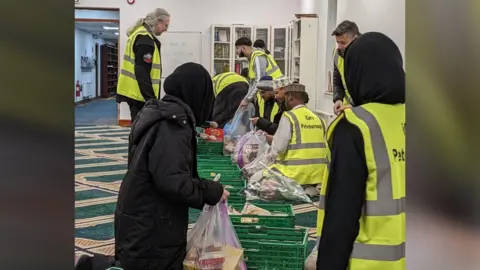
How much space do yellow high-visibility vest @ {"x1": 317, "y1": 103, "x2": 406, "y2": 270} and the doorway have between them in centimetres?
1067

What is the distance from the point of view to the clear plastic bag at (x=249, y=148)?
202 inches

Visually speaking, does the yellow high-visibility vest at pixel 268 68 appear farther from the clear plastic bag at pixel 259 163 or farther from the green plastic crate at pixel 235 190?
the green plastic crate at pixel 235 190

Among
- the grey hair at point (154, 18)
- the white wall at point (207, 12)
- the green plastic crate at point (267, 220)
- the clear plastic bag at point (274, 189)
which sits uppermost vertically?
the white wall at point (207, 12)

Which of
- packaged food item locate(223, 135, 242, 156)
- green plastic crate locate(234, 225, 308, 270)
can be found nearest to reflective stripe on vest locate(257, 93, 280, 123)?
packaged food item locate(223, 135, 242, 156)

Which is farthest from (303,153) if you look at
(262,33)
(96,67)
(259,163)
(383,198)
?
(96,67)

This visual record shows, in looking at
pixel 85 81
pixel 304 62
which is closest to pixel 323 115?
pixel 304 62

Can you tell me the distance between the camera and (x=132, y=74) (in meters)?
4.53

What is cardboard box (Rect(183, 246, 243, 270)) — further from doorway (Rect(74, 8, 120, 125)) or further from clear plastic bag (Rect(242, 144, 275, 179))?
doorway (Rect(74, 8, 120, 125))

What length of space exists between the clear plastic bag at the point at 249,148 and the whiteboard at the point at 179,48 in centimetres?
644


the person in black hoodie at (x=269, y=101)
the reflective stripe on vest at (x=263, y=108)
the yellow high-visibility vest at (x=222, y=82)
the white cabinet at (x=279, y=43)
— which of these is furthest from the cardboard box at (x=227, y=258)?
the white cabinet at (x=279, y=43)

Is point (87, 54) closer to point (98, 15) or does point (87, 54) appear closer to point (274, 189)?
point (98, 15)

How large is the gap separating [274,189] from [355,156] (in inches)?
116
